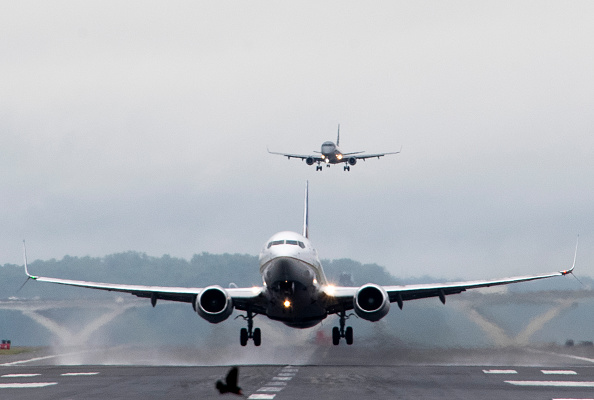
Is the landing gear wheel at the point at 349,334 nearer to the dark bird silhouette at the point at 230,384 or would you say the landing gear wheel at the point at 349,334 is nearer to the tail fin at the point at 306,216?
the tail fin at the point at 306,216

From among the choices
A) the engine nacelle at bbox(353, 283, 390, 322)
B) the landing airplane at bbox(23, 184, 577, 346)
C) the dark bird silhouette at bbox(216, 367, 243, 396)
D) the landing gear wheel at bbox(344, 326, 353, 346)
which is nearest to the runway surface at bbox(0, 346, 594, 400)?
the landing gear wheel at bbox(344, 326, 353, 346)

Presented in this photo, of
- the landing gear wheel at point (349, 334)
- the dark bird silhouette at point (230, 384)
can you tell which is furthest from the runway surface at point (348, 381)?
the dark bird silhouette at point (230, 384)

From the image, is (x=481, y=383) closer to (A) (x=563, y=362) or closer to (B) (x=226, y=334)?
(A) (x=563, y=362)

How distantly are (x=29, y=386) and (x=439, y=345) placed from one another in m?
26.9

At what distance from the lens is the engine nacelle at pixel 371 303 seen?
3534cm

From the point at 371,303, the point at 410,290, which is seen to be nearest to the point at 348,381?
the point at 371,303

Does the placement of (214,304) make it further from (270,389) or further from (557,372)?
(557,372)

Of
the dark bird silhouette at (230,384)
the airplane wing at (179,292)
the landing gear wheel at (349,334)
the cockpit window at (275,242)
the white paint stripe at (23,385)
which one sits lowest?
the white paint stripe at (23,385)

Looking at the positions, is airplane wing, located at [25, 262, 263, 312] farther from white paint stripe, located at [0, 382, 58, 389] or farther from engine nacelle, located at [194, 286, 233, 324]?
white paint stripe, located at [0, 382, 58, 389]

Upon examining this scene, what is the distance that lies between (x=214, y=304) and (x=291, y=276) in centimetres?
425

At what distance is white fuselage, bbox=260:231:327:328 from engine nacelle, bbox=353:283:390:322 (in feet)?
7.10

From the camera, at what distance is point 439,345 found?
46.2 metres

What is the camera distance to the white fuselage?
33.7 metres

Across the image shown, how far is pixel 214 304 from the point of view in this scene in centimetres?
3569
